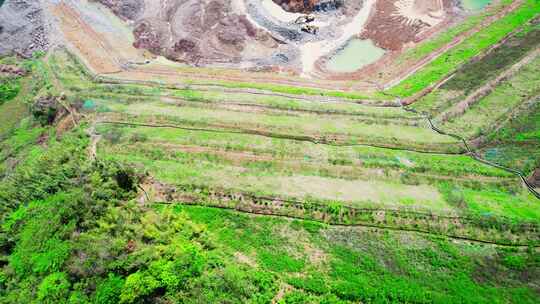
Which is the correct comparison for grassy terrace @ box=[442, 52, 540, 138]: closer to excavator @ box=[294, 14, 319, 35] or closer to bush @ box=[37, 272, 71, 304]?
excavator @ box=[294, 14, 319, 35]

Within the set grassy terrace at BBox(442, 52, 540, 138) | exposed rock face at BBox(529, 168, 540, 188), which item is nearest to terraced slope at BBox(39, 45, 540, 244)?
grassy terrace at BBox(442, 52, 540, 138)

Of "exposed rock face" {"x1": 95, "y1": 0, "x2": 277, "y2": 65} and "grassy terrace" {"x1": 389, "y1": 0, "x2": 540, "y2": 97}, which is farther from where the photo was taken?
"exposed rock face" {"x1": 95, "y1": 0, "x2": 277, "y2": 65}

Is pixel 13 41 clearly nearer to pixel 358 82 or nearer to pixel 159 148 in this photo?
pixel 159 148

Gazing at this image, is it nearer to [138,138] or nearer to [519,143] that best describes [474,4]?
[519,143]

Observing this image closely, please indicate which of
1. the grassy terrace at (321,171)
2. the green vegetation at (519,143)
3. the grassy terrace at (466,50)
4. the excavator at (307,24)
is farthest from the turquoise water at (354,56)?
Answer: the green vegetation at (519,143)

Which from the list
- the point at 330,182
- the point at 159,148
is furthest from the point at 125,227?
the point at 330,182
